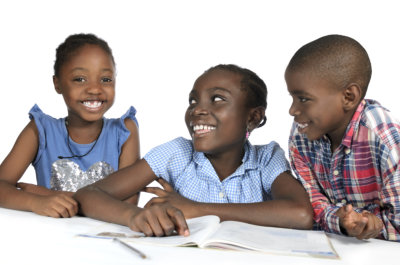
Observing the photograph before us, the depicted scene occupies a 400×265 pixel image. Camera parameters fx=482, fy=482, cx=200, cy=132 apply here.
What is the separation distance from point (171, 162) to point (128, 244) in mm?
777

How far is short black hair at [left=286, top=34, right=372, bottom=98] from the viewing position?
5.21 feet

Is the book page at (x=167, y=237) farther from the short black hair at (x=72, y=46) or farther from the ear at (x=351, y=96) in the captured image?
the short black hair at (x=72, y=46)

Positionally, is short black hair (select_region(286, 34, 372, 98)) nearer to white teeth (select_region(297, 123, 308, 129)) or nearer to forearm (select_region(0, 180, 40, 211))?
white teeth (select_region(297, 123, 308, 129))

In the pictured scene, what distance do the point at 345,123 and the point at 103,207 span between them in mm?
864

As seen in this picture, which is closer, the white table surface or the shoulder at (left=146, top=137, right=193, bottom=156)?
the white table surface

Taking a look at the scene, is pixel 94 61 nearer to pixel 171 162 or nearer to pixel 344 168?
pixel 171 162

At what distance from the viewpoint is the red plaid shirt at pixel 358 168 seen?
1491mm

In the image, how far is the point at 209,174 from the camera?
1883mm

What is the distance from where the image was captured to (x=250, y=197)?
187cm

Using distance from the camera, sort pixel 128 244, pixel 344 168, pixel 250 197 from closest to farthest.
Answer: pixel 128 244, pixel 344 168, pixel 250 197

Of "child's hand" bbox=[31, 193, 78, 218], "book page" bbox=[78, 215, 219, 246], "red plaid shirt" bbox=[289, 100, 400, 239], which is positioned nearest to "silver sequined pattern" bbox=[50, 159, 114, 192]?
"child's hand" bbox=[31, 193, 78, 218]

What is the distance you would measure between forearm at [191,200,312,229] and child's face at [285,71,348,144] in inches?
10.4

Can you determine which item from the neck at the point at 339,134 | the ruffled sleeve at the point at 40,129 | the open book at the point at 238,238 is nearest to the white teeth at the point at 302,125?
the neck at the point at 339,134

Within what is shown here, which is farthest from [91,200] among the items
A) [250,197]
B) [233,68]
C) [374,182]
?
[374,182]
